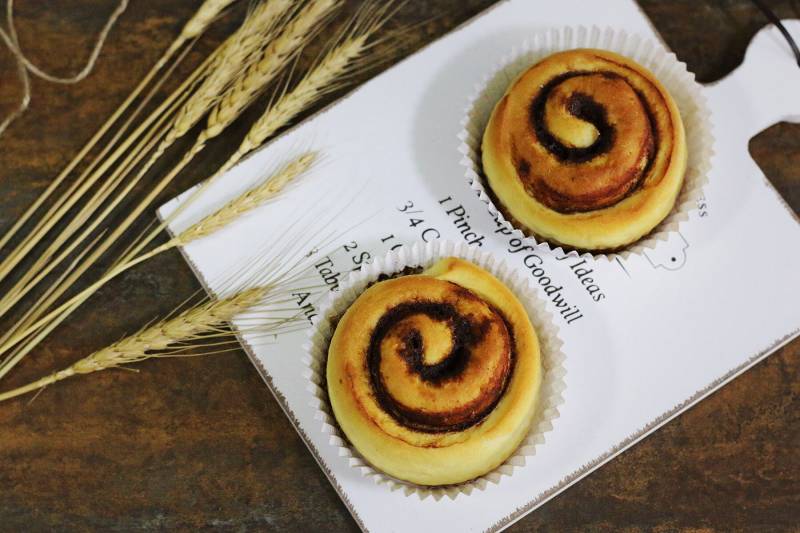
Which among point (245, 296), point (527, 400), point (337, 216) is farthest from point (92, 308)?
point (527, 400)

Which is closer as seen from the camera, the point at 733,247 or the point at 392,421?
the point at 392,421

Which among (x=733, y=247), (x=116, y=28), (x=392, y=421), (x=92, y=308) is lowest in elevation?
(x=733, y=247)

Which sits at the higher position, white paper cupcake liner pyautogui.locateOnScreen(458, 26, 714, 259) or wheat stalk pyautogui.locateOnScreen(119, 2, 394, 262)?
wheat stalk pyautogui.locateOnScreen(119, 2, 394, 262)

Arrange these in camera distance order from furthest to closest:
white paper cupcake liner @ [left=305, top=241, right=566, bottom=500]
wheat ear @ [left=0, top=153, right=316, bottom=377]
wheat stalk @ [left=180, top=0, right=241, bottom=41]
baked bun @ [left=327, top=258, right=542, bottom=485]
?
1. wheat stalk @ [left=180, top=0, right=241, bottom=41]
2. wheat ear @ [left=0, top=153, right=316, bottom=377]
3. white paper cupcake liner @ [left=305, top=241, right=566, bottom=500]
4. baked bun @ [left=327, top=258, right=542, bottom=485]

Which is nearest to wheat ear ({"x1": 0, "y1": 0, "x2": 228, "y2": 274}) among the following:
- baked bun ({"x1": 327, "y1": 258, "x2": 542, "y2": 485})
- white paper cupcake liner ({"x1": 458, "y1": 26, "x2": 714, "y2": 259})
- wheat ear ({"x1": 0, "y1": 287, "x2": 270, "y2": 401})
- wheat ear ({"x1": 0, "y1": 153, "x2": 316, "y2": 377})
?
wheat ear ({"x1": 0, "y1": 153, "x2": 316, "y2": 377})

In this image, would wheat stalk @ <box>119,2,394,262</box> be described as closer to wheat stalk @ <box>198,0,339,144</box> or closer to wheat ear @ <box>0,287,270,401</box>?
wheat stalk @ <box>198,0,339,144</box>

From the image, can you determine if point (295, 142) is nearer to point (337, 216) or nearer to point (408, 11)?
point (337, 216)

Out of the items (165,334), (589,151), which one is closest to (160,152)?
(165,334)

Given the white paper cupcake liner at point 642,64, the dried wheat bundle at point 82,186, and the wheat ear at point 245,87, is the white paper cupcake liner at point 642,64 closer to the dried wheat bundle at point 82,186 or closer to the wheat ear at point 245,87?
the wheat ear at point 245,87
